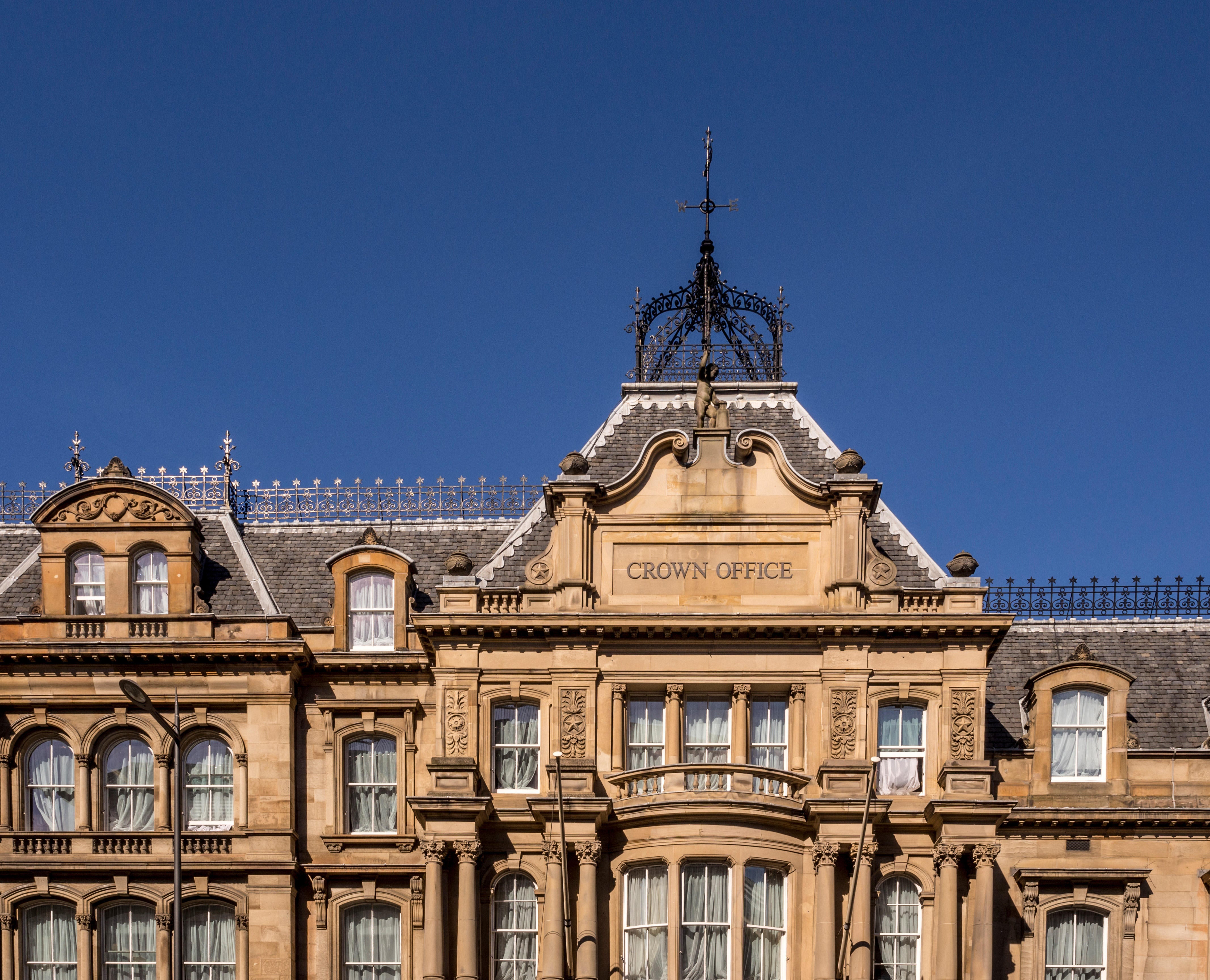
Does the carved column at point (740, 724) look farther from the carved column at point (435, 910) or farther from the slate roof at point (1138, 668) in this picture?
the carved column at point (435, 910)

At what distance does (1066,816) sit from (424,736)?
14242 mm

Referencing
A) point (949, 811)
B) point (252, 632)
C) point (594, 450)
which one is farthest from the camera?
point (594, 450)

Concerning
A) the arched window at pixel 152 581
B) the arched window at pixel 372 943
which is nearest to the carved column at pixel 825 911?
the arched window at pixel 372 943

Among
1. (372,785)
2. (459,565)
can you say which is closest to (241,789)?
(372,785)

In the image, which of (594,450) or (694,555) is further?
(594,450)

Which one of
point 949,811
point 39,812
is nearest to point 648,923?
point 949,811

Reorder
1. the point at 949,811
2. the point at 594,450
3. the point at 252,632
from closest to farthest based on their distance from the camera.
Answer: the point at 949,811, the point at 252,632, the point at 594,450

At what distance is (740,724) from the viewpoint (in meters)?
36.8

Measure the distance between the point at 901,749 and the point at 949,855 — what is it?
2.54m

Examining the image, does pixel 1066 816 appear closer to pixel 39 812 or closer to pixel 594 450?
pixel 594 450

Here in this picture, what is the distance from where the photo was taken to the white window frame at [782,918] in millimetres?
35312

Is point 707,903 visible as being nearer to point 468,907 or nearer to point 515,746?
point 468,907

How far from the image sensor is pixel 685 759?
36.9 m

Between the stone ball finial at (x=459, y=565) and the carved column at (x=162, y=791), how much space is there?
24.6 ft
